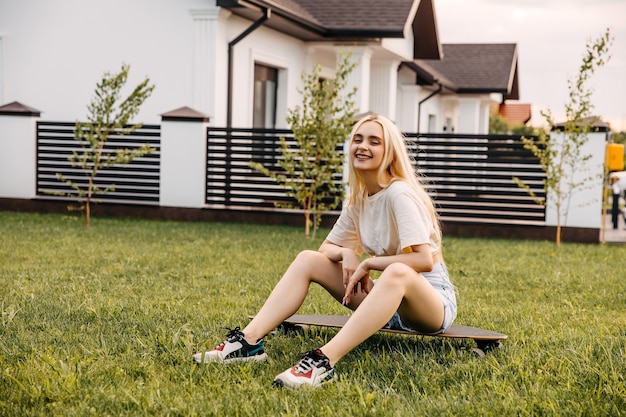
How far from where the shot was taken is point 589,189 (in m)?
11.6

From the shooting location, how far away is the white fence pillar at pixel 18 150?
43.8 feet

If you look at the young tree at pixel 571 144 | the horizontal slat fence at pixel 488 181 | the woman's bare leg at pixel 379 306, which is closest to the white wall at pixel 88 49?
the horizontal slat fence at pixel 488 181

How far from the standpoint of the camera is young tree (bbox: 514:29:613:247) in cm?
1040

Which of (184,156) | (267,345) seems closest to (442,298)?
(267,345)

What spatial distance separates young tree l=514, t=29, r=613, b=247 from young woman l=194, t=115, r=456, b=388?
6.85 metres

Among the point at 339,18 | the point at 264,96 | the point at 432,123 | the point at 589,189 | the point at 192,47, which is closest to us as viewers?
the point at 589,189

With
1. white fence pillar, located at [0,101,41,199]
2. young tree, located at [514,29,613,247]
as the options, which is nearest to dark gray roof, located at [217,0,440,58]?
white fence pillar, located at [0,101,41,199]

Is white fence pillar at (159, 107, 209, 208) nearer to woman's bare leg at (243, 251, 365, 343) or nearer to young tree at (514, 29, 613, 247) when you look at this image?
young tree at (514, 29, 613, 247)

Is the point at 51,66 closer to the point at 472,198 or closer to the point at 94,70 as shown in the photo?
the point at 94,70

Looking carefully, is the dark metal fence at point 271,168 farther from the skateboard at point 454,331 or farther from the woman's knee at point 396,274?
the woman's knee at point 396,274

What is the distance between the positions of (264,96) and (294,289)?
12.1 meters

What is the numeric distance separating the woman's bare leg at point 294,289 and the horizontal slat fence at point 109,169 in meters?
9.04

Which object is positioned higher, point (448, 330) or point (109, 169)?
point (109, 169)

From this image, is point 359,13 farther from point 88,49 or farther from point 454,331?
point 454,331
